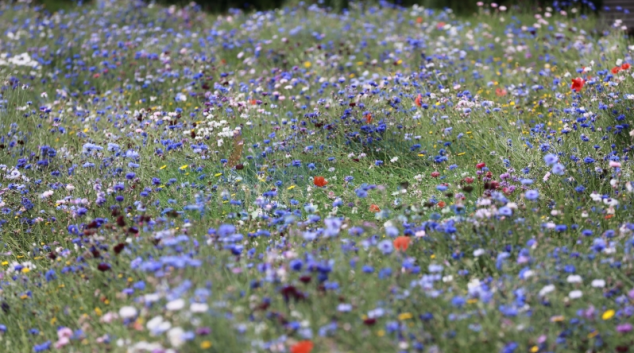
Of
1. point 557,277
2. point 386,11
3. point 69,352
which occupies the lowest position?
point 386,11

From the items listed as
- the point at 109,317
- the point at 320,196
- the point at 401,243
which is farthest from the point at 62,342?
the point at 320,196

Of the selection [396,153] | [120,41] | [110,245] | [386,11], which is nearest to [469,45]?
[386,11]

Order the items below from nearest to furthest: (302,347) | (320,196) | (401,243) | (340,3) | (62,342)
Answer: (302,347)
(62,342)
(401,243)
(320,196)
(340,3)

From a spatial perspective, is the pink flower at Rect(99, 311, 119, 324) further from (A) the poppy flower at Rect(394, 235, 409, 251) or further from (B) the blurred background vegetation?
(B) the blurred background vegetation

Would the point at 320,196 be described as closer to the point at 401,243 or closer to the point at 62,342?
the point at 401,243

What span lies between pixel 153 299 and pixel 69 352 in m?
0.59

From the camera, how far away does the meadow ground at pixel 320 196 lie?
2.70 meters

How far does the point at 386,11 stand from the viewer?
9.16 metres

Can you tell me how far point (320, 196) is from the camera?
4316mm

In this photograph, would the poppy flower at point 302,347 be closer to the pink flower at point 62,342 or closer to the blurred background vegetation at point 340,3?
the pink flower at point 62,342

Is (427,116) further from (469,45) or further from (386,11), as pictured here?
(386,11)

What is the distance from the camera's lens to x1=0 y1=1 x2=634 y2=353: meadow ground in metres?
2.70

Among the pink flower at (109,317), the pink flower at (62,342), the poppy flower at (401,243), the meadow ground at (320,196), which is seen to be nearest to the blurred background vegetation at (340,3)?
the meadow ground at (320,196)

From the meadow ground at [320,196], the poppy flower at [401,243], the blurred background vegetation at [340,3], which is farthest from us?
the blurred background vegetation at [340,3]
